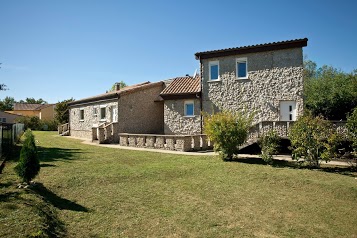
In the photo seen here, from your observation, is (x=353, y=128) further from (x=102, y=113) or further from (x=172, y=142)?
(x=102, y=113)

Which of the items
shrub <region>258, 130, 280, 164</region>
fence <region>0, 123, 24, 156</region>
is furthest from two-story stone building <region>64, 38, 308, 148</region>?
fence <region>0, 123, 24, 156</region>

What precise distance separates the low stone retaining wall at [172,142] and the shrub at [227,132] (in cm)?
280

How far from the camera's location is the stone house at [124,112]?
21047 millimetres

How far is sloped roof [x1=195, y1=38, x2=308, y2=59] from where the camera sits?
16.0 m

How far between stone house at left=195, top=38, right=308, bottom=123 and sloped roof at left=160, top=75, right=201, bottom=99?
1041 millimetres

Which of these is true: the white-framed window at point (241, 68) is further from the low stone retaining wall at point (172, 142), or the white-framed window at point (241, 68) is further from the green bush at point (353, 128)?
the green bush at point (353, 128)

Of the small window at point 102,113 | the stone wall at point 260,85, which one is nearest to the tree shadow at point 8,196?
the stone wall at point 260,85

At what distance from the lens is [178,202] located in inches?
284

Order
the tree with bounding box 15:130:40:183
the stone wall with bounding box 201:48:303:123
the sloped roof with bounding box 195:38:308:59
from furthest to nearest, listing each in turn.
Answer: the stone wall with bounding box 201:48:303:123
the sloped roof with bounding box 195:38:308:59
the tree with bounding box 15:130:40:183

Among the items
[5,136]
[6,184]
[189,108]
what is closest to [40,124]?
[189,108]

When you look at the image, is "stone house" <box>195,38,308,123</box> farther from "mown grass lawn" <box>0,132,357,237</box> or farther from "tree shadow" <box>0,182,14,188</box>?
"tree shadow" <box>0,182,14,188</box>

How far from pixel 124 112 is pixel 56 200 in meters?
15.0

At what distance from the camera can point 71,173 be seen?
30.7 ft

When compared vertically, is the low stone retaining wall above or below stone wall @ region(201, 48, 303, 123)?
below
